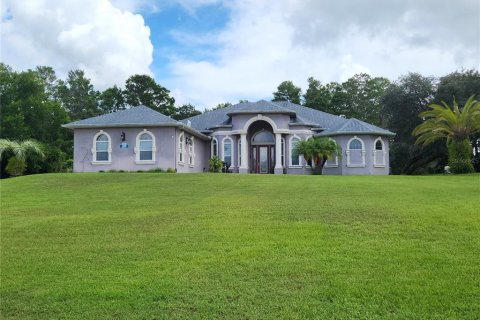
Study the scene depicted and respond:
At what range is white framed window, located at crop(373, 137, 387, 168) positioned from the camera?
99.3ft

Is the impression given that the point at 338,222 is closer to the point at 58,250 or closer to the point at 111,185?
the point at 58,250

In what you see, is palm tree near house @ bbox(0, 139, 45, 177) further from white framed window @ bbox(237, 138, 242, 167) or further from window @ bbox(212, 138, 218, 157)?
white framed window @ bbox(237, 138, 242, 167)

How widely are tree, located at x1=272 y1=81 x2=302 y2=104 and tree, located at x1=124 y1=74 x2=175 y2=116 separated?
12.6m

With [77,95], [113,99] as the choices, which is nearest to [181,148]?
[113,99]

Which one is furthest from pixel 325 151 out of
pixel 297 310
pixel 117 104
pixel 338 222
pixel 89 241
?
pixel 117 104

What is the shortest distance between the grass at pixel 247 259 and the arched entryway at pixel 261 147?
19.3 meters

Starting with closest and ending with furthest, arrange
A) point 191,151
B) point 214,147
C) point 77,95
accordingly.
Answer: point 191,151
point 214,147
point 77,95

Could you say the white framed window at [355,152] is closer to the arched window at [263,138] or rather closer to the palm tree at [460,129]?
the palm tree at [460,129]

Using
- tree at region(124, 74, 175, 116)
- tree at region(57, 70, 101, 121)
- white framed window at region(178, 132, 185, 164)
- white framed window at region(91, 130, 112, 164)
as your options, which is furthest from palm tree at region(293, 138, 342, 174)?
tree at region(57, 70, 101, 121)

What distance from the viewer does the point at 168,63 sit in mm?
17250

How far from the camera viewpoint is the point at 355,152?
30.0 meters

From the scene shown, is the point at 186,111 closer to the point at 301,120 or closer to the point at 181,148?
the point at 301,120

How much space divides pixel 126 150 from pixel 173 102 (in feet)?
93.3

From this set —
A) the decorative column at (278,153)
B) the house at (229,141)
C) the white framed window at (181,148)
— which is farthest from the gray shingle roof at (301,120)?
the white framed window at (181,148)
